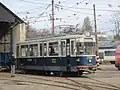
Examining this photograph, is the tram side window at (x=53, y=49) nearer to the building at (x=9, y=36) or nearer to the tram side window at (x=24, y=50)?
the tram side window at (x=24, y=50)

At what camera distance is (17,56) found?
109ft

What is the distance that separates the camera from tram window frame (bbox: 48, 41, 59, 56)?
27359 mm

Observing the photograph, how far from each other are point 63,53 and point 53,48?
1316 millimetres

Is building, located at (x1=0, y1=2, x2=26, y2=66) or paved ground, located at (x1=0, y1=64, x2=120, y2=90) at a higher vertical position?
building, located at (x1=0, y1=2, x2=26, y2=66)

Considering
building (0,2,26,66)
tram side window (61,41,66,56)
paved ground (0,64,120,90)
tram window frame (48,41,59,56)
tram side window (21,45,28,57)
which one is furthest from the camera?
building (0,2,26,66)

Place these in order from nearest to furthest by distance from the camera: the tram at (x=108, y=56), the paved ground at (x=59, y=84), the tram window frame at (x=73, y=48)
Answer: the paved ground at (x=59, y=84), the tram window frame at (x=73, y=48), the tram at (x=108, y=56)

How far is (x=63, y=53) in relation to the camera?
26719 mm

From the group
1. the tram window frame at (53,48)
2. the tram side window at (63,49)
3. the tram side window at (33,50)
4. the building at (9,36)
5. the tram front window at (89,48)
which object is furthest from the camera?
the building at (9,36)

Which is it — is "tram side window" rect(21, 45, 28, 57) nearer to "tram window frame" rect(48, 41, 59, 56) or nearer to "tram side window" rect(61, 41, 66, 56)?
"tram window frame" rect(48, 41, 59, 56)

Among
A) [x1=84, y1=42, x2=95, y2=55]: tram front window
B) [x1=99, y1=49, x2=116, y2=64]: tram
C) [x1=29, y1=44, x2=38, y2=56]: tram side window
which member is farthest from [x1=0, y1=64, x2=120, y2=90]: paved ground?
[x1=99, y1=49, x2=116, y2=64]: tram

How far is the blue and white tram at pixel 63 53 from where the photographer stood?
85.4 feet

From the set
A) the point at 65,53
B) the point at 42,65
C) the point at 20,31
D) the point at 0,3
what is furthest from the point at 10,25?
the point at 65,53

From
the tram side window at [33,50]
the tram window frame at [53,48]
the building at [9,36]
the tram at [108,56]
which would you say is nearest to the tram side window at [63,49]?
the tram window frame at [53,48]

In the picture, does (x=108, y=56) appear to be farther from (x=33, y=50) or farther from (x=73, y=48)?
(x=73, y=48)
